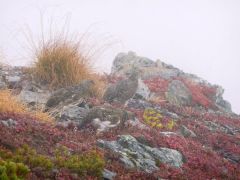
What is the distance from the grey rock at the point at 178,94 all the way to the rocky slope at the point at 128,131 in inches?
3.7

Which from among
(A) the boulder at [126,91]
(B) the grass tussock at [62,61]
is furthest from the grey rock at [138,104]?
(B) the grass tussock at [62,61]

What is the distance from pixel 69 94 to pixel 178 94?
9201 millimetres

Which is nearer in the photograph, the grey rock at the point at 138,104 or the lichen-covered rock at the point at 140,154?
the lichen-covered rock at the point at 140,154

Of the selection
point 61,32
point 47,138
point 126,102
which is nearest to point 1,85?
point 61,32

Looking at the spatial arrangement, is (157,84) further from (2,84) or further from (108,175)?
(108,175)

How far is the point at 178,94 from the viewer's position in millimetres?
24375

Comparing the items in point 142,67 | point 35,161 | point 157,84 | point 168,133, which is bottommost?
point 35,161

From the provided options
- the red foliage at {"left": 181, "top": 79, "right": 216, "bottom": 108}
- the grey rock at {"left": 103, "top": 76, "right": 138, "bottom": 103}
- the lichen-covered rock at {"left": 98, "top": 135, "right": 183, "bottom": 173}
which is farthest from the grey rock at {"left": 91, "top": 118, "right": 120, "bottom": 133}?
the red foliage at {"left": 181, "top": 79, "right": 216, "bottom": 108}

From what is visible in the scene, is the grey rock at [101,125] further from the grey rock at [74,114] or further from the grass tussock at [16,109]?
the grass tussock at [16,109]

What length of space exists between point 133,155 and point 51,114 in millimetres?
3738

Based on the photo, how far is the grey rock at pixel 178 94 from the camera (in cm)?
2350

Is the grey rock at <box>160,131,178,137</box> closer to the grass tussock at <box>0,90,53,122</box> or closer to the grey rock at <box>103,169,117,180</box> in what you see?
the grass tussock at <box>0,90,53,122</box>

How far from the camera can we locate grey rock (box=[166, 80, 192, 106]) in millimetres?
23500

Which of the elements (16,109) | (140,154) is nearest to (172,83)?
(16,109)
